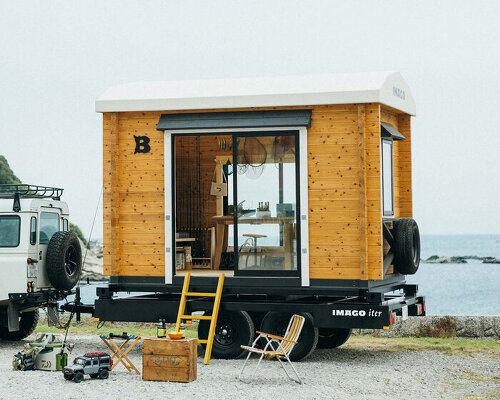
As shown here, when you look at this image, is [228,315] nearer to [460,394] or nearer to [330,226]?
[330,226]

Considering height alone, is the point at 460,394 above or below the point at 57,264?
below

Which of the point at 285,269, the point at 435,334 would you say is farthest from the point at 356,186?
the point at 435,334

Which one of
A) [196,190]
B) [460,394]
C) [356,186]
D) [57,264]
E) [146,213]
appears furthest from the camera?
[196,190]

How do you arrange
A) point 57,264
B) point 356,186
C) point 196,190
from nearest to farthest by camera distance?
point 356,186 < point 57,264 < point 196,190

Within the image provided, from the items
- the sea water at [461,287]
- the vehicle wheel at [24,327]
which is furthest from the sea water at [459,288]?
the vehicle wheel at [24,327]

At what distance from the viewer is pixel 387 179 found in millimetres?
11727

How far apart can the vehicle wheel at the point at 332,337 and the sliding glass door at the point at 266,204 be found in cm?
166

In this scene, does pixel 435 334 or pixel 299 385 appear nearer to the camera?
pixel 299 385

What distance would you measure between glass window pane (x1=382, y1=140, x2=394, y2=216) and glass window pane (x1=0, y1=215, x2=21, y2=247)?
202 inches

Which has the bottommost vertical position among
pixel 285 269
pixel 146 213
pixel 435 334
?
pixel 435 334

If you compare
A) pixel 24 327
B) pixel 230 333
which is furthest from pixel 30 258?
pixel 230 333

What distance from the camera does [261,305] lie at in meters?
11.1

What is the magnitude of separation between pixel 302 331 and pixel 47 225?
4356 millimetres

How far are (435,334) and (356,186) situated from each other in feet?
13.6
